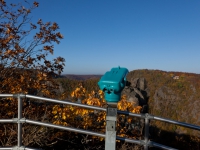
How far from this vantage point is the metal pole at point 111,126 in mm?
2143

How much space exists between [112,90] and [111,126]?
0.39 metres

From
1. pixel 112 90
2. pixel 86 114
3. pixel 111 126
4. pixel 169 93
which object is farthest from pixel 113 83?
pixel 169 93

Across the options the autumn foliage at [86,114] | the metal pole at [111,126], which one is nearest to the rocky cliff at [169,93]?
the autumn foliage at [86,114]

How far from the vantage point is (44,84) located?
Answer: 589 centimetres

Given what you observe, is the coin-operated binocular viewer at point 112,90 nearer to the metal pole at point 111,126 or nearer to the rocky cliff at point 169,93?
the metal pole at point 111,126

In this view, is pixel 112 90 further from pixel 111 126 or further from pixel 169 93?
pixel 169 93

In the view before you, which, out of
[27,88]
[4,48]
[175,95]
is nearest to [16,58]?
[4,48]

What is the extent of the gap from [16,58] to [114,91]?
4222 millimetres

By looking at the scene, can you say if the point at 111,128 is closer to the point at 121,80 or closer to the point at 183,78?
the point at 121,80

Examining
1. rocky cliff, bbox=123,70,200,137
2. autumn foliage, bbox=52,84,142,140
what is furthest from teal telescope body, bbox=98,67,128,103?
rocky cliff, bbox=123,70,200,137

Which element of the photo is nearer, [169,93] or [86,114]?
[86,114]

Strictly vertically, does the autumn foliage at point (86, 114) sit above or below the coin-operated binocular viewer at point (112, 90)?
below

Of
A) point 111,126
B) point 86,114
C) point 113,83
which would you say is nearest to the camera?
point 113,83

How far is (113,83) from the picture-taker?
1974 mm
